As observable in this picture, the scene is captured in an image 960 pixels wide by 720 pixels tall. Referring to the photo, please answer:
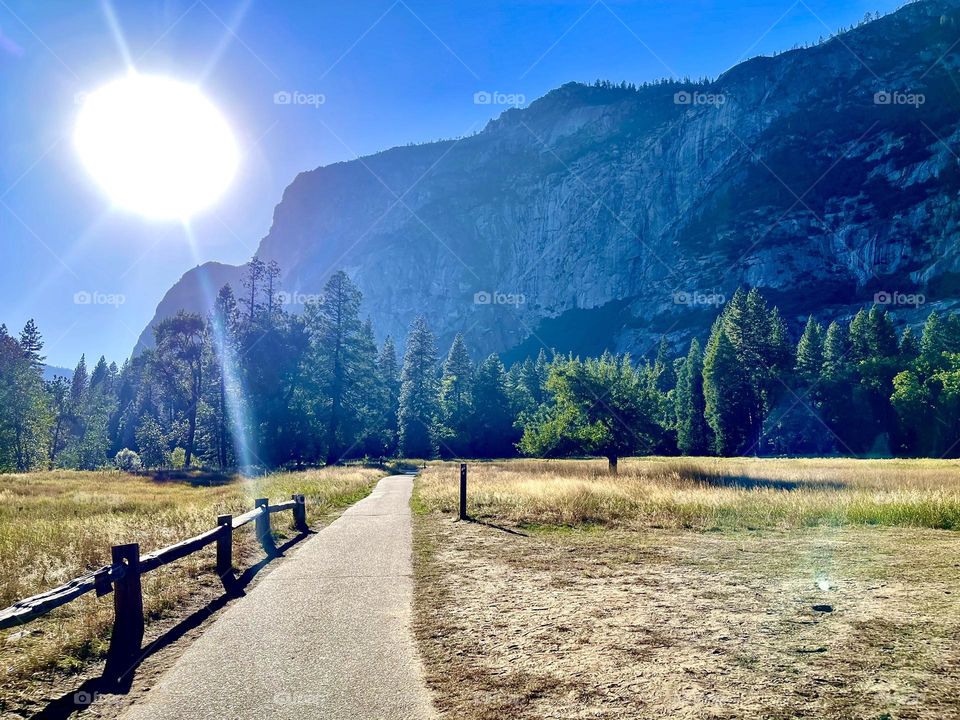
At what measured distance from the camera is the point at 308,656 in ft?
18.8

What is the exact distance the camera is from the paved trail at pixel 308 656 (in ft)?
15.2

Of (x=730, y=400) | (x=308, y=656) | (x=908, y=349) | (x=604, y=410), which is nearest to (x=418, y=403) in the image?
(x=730, y=400)

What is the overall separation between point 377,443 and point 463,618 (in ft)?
219

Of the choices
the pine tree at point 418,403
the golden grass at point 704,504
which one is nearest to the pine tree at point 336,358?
the pine tree at point 418,403

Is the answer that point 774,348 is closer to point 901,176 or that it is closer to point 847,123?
point 901,176

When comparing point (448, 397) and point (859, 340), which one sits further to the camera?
point (448, 397)

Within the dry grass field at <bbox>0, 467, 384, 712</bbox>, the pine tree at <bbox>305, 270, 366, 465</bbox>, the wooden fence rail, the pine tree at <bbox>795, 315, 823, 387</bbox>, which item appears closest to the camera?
the wooden fence rail

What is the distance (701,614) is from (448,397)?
7631 centimetres

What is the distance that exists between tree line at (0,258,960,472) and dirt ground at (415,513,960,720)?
22664 millimetres

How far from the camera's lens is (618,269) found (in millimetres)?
171500

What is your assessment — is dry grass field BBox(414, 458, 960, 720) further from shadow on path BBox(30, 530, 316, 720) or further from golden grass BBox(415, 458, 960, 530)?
shadow on path BBox(30, 530, 316, 720)

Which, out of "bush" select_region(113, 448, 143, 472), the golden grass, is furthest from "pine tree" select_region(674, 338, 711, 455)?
"bush" select_region(113, 448, 143, 472)

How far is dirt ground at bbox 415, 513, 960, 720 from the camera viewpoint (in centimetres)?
432

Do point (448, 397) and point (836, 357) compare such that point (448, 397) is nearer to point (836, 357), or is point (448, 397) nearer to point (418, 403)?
point (418, 403)
